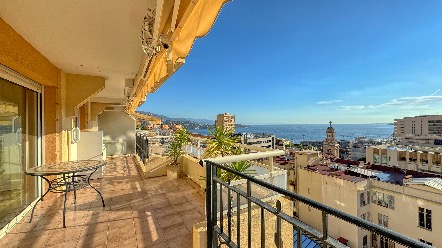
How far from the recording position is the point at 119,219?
10.3 feet

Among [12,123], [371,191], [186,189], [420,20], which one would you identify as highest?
[420,20]

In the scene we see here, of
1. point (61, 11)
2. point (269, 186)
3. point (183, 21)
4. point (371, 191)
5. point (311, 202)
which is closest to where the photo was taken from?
point (311, 202)

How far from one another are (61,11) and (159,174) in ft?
14.6

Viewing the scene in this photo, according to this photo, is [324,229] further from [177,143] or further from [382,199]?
[382,199]

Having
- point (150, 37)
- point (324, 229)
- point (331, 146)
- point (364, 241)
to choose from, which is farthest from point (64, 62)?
point (331, 146)

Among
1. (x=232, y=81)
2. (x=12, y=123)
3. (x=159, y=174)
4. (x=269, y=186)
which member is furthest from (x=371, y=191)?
(x=232, y=81)

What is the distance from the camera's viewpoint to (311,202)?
101 centimetres

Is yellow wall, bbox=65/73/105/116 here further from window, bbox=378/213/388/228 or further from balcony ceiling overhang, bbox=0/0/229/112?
window, bbox=378/213/388/228

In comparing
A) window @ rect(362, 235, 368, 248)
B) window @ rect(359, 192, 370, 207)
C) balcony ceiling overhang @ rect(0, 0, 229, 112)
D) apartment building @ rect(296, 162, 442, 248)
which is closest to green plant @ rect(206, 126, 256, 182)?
balcony ceiling overhang @ rect(0, 0, 229, 112)

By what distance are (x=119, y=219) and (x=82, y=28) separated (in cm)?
263

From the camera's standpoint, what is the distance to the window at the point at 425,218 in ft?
44.1

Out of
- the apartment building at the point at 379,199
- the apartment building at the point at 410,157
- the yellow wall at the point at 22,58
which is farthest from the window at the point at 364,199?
the yellow wall at the point at 22,58

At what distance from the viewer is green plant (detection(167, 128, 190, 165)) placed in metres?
5.98

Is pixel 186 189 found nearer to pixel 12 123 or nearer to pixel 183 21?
pixel 12 123
